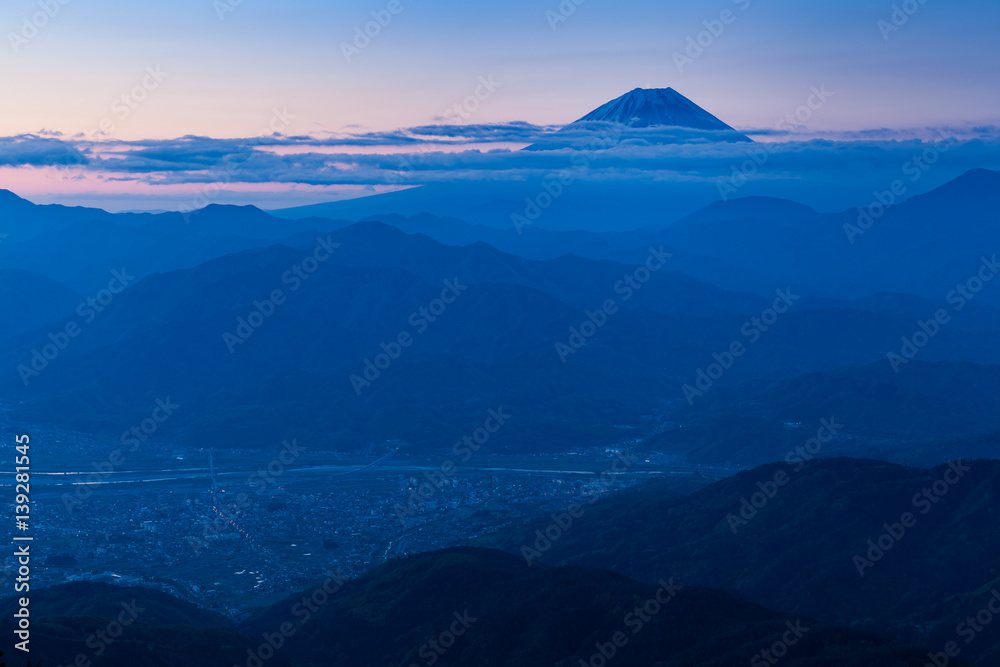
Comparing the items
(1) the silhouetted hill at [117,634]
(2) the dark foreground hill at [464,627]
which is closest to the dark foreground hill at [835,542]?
(2) the dark foreground hill at [464,627]

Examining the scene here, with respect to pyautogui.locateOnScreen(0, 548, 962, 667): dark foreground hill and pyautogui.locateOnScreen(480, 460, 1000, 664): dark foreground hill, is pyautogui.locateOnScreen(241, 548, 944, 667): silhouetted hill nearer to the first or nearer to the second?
pyautogui.locateOnScreen(0, 548, 962, 667): dark foreground hill

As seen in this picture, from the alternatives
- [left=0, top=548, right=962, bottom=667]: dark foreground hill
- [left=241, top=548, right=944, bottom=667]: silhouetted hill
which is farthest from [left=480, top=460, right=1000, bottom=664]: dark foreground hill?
[left=241, top=548, right=944, bottom=667]: silhouetted hill

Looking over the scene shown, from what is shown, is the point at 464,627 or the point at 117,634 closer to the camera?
the point at 117,634

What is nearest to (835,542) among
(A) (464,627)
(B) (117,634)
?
(A) (464,627)

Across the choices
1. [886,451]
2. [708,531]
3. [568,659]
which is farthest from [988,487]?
[886,451]

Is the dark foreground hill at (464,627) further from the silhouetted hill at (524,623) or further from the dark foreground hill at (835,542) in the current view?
the dark foreground hill at (835,542)

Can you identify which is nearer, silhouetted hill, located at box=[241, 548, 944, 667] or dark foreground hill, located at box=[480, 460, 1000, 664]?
silhouetted hill, located at box=[241, 548, 944, 667]

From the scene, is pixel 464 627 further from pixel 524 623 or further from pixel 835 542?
pixel 835 542
